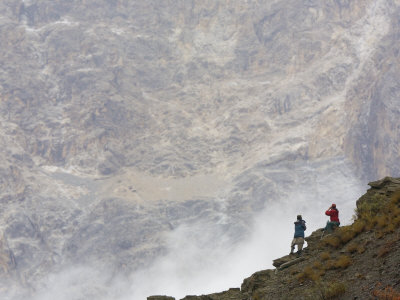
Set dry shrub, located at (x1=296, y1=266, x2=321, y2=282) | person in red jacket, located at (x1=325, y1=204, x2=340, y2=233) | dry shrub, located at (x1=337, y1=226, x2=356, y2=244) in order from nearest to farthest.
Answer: dry shrub, located at (x1=296, y1=266, x2=321, y2=282) → dry shrub, located at (x1=337, y1=226, x2=356, y2=244) → person in red jacket, located at (x1=325, y1=204, x2=340, y2=233)

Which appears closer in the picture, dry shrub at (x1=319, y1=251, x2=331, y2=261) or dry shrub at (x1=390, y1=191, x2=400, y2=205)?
dry shrub at (x1=319, y1=251, x2=331, y2=261)

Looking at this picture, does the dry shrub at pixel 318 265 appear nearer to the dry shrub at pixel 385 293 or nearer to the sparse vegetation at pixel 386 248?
the sparse vegetation at pixel 386 248

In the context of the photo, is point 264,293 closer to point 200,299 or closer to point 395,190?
point 200,299

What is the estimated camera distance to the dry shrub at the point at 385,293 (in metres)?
23.3

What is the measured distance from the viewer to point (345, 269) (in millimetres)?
29969

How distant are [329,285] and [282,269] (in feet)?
24.5

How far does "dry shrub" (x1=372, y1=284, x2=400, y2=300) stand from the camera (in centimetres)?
2327

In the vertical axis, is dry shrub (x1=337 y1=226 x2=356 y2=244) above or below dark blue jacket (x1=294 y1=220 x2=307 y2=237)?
below

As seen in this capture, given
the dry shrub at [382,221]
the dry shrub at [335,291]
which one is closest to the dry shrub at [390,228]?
the dry shrub at [382,221]

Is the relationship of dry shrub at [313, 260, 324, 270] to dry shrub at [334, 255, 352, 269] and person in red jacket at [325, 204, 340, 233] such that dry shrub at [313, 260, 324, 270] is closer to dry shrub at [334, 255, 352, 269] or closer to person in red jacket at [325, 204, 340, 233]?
dry shrub at [334, 255, 352, 269]

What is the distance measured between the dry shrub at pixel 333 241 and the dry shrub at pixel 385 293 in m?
7.69

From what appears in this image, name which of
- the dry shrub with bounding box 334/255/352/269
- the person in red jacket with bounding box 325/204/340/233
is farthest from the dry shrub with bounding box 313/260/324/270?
the person in red jacket with bounding box 325/204/340/233

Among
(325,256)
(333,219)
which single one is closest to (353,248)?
(325,256)

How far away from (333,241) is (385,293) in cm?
950
